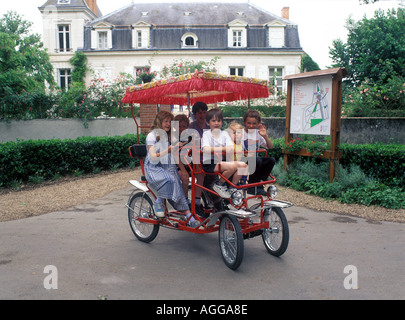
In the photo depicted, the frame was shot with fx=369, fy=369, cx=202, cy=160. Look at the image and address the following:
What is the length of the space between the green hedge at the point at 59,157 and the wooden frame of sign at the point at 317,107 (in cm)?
494

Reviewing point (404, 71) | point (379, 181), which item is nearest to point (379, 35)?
point (404, 71)

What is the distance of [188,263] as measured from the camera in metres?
4.47

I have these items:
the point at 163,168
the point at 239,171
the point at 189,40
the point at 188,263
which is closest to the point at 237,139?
Result: the point at 239,171

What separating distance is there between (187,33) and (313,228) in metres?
25.9

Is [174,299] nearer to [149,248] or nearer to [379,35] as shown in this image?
[149,248]

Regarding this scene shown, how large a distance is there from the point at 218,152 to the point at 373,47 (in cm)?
2129

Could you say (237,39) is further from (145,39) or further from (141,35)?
(141,35)

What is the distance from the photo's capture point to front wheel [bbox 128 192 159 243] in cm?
528

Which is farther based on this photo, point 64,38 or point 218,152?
point 64,38

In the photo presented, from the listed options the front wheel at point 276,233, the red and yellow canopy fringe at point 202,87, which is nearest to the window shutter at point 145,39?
the red and yellow canopy fringe at point 202,87

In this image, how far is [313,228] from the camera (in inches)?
229

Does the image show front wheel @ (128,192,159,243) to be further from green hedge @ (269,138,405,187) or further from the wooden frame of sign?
green hedge @ (269,138,405,187)

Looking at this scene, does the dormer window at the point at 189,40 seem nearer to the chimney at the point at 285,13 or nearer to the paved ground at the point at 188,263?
the chimney at the point at 285,13

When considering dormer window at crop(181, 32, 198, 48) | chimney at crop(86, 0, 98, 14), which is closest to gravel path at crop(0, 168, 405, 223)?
A: dormer window at crop(181, 32, 198, 48)
